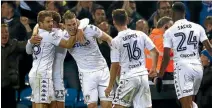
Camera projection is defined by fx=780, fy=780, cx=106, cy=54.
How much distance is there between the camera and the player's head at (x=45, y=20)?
47.9ft

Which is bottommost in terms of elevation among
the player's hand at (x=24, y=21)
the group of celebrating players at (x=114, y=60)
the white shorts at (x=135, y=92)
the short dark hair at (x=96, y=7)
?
the white shorts at (x=135, y=92)

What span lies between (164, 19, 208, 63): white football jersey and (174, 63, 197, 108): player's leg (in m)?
0.15

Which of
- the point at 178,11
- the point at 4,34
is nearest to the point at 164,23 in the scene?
the point at 178,11

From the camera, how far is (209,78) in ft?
52.6

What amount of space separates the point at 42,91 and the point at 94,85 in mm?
1000

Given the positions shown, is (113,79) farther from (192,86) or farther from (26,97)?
(26,97)

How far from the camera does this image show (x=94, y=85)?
14.7 meters

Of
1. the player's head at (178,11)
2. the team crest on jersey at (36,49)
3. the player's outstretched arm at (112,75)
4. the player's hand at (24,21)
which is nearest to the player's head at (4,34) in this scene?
the player's hand at (24,21)

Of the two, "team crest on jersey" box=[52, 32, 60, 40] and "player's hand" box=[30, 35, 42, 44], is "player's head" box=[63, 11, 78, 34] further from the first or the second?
"player's hand" box=[30, 35, 42, 44]

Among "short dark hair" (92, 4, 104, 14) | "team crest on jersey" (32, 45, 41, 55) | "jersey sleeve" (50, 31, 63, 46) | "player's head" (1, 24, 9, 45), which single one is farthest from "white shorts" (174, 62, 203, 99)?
"short dark hair" (92, 4, 104, 14)

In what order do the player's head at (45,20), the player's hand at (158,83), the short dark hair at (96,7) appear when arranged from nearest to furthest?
the player's head at (45,20) < the player's hand at (158,83) < the short dark hair at (96,7)

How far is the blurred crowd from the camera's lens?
16344 millimetres

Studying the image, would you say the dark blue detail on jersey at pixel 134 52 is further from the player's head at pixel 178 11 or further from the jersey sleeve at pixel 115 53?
the player's head at pixel 178 11

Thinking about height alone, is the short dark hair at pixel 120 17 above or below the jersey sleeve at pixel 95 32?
above
